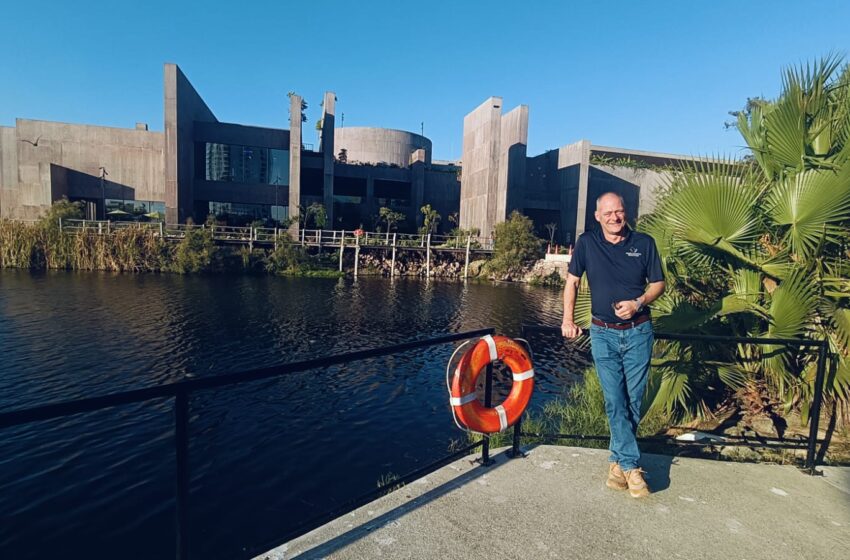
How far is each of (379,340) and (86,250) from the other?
24071 mm

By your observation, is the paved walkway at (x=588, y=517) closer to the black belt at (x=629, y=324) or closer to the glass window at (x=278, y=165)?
the black belt at (x=629, y=324)

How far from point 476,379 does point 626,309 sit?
3.43 ft

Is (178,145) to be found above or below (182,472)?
above

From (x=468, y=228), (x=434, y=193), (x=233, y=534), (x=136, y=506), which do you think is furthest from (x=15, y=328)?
(x=434, y=193)

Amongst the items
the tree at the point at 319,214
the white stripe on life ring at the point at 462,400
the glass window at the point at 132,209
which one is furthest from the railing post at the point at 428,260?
the white stripe on life ring at the point at 462,400

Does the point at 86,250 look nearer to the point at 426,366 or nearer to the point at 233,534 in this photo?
the point at 426,366

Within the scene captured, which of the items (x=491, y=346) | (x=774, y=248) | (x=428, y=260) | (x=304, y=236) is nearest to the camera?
(x=491, y=346)

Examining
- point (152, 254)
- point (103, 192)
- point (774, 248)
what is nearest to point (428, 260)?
point (152, 254)

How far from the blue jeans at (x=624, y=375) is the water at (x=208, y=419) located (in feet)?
7.67

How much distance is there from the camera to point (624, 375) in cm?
328

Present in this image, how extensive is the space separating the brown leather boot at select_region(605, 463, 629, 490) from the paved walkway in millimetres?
46

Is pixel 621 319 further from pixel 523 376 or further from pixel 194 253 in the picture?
pixel 194 253

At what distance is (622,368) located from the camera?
3258mm

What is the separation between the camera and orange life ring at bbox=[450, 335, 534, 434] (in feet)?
10.5
